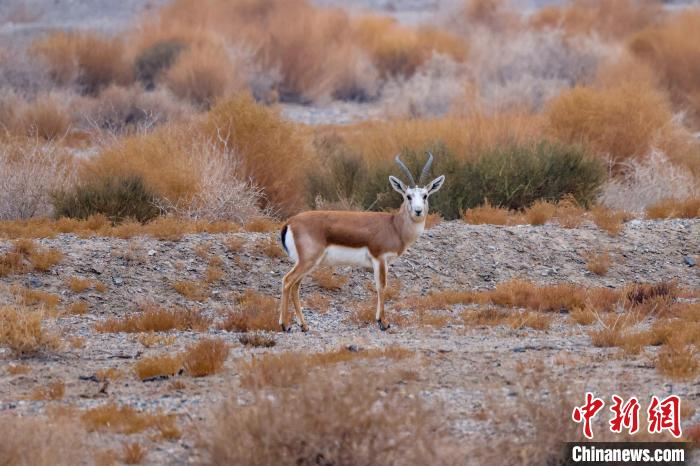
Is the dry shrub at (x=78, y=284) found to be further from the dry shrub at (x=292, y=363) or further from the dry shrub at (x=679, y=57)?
the dry shrub at (x=679, y=57)

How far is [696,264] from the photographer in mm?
14695

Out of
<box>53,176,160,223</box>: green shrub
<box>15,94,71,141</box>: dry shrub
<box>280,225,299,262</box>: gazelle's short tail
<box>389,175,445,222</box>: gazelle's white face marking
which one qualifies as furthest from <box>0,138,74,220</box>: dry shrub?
<box>15,94,71,141</box>: dry shrub

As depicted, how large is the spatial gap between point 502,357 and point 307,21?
27.8 meters

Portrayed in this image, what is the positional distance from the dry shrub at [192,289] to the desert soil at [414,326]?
3.8 inches

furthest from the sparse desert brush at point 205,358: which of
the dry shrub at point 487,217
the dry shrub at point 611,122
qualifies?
the dry shrub at point 611,122

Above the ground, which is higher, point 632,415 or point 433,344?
point 632,415

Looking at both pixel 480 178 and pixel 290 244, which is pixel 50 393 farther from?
pixel 480 178

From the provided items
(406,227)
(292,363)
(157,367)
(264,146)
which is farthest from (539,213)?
(292,363)

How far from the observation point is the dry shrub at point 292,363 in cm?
745

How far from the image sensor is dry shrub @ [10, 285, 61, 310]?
1214 centimetres

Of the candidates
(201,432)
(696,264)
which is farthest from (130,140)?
(201,432)

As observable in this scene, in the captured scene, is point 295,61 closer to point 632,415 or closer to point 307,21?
point 307,21

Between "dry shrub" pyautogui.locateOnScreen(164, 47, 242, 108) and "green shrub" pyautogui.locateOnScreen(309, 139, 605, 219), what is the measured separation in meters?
12.2

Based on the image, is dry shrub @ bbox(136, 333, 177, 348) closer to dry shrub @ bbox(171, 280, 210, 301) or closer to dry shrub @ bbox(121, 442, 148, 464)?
dry shrub @ bbox(171, 280, 210, 301)
